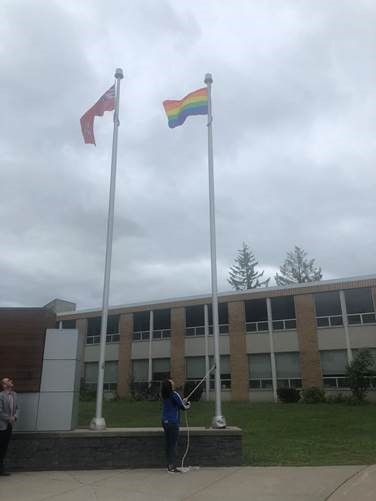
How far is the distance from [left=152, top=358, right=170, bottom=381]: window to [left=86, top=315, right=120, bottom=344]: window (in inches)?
142

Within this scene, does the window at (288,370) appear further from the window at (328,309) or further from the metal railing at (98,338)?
the metal railing at (98,338)

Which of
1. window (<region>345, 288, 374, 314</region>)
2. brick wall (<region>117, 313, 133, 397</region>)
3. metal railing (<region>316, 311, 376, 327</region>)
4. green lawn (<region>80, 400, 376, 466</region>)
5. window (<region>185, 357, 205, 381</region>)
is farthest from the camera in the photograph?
brick wall (<region>117, 313, 133, 397</region>)

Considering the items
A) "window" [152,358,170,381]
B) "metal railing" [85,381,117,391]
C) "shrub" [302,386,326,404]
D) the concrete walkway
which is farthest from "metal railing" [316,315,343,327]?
the concrete walkway

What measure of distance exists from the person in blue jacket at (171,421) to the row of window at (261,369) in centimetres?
1796

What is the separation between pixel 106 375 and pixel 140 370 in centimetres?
288

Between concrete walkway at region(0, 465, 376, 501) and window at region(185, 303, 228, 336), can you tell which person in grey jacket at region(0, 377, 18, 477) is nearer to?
concrete walkway at region(0, 465, 376, 501)

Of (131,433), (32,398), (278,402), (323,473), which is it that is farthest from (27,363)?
(278,402)

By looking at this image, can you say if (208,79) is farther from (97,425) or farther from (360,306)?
(360,306)

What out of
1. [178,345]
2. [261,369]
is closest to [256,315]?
[261,369]

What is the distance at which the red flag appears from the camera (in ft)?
37.3

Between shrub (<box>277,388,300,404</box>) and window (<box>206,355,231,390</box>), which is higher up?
window (<box>206,355,231,390</box>)

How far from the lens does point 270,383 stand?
2669cm

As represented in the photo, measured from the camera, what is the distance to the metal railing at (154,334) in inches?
1217

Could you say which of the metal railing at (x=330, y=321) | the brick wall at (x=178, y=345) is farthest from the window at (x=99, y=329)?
the metal railing at (x=330, y=321)
